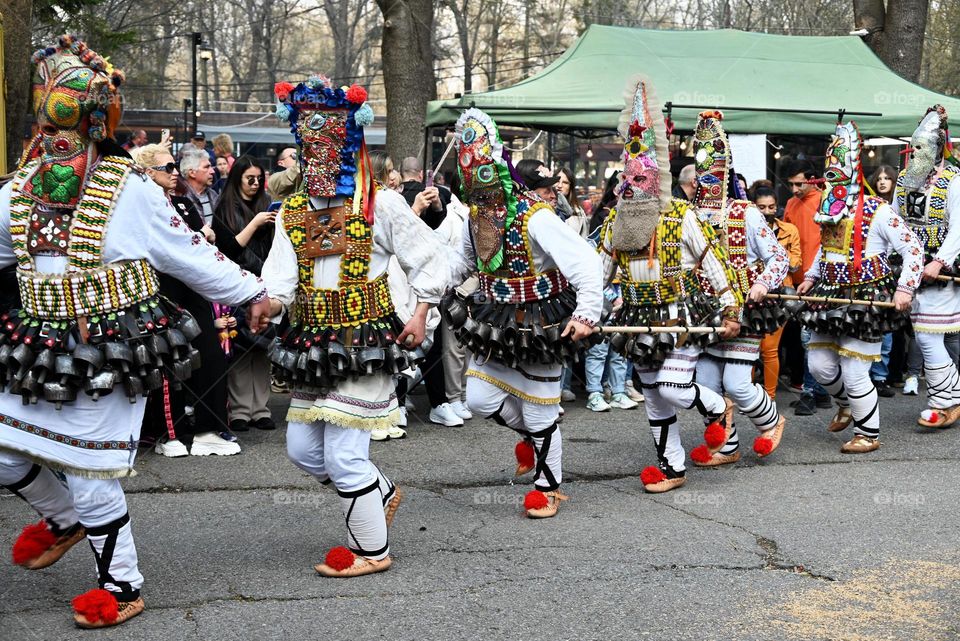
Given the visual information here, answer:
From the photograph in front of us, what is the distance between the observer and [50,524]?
4.94 m

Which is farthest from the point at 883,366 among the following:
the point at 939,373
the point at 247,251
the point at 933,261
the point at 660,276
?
the point at 247,251

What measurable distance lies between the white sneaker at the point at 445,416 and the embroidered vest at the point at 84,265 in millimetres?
4777

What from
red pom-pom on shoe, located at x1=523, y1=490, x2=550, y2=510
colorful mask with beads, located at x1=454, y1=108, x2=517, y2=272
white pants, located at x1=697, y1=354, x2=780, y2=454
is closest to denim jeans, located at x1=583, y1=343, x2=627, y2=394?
white pants, located at x1=697, y1=354, x2=780, y2=454

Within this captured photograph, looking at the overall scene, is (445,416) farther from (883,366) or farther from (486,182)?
(883,366)

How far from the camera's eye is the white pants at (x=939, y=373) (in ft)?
29.3

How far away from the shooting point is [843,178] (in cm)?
809

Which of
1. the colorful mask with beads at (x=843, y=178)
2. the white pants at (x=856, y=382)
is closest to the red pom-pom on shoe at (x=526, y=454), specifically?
the white pants at (x=856, y=382)

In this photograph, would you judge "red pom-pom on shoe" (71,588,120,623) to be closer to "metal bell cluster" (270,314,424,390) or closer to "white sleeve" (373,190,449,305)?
"metal bell cluster" (270,314,424,390)

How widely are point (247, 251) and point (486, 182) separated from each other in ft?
8.88

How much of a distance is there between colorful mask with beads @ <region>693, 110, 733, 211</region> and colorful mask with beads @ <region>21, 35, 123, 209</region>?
4.21m

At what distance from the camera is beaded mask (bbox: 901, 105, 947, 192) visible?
29.5 feet

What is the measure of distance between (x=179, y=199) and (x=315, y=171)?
2945 mm

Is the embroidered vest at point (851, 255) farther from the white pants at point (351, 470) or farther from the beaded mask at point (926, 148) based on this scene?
the white pants at point (351, 470)

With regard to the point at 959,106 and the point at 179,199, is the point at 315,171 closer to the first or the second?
the point at 179,199
